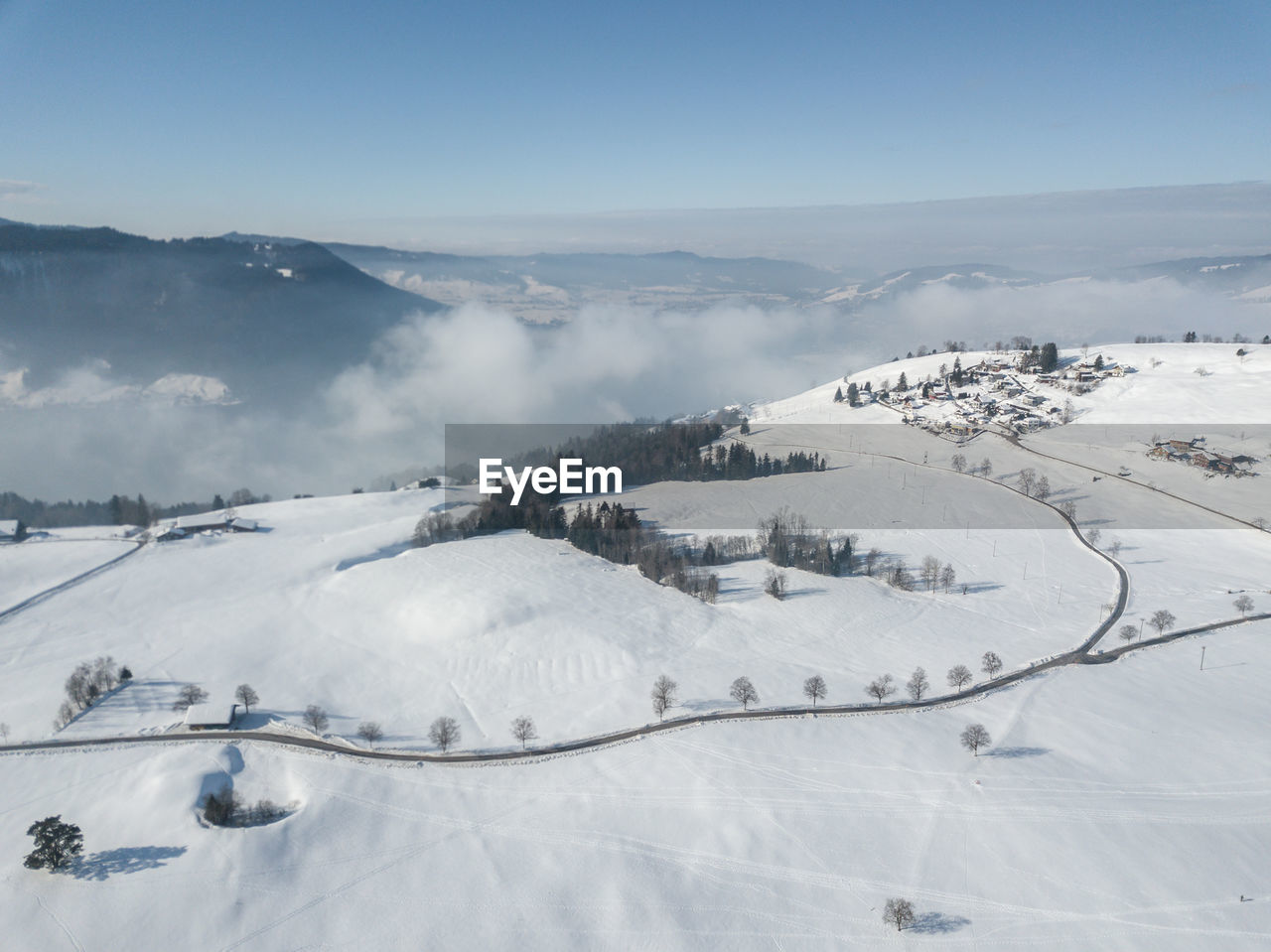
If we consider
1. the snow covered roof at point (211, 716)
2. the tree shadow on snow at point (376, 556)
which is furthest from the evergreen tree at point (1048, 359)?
the snow covered roof at point (211, 716)

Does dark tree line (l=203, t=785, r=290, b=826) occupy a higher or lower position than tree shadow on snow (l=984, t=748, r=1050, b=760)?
lower

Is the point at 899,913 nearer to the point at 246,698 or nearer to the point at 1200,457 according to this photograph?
the point at 246,698

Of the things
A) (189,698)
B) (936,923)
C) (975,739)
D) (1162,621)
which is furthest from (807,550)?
(189,698)

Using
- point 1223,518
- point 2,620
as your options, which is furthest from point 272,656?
point 1223,518

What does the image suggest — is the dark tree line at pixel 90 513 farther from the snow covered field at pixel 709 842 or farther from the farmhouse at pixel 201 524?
the snow covered field at pixel 709 842

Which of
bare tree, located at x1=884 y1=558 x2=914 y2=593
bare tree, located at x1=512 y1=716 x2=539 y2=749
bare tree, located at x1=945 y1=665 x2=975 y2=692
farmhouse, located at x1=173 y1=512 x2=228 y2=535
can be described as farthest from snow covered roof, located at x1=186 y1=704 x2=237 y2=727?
bare tree, located at x1=884 y1=558 x2=914 y2=593

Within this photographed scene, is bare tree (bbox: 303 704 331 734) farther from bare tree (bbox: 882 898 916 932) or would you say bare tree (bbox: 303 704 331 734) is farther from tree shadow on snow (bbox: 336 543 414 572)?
bare tree (bbox: 882 898 916 932)

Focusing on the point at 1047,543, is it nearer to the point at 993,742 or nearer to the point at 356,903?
the point at 993,742
